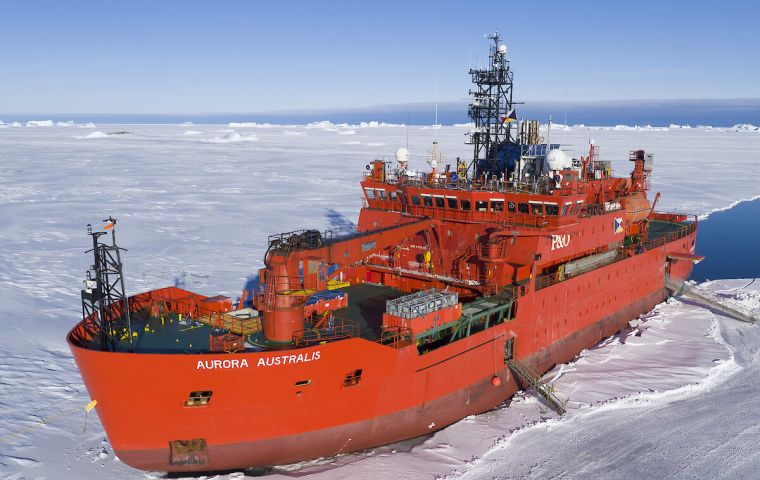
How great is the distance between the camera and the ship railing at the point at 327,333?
48.4 ft

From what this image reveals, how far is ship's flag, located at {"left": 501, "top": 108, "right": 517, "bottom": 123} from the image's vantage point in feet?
77.6

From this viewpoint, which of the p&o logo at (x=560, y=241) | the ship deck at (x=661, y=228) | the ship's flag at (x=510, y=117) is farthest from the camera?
the ship deck at (x=661, y=228)

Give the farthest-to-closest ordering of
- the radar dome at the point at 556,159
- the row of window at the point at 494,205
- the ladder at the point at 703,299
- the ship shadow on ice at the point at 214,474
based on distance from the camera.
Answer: the ladder at the point at 703,299
the radar dome at the point at 556,159
the row of window at the point at 494,205
the ship shadow on ice at the point at 214,474

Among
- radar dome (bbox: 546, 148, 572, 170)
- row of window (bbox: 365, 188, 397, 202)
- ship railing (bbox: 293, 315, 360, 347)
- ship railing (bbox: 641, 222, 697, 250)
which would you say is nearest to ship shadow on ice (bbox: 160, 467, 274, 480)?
ship railing (bbox: 293, 315, 360, 347)

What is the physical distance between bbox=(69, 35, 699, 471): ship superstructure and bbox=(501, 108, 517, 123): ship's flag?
0.06m

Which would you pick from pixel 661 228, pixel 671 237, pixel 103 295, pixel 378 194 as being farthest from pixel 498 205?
pixel 661 228

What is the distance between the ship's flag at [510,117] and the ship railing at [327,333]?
1134 cm

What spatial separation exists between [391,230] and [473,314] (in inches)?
143

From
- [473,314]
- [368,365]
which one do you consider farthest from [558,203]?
[368,365]

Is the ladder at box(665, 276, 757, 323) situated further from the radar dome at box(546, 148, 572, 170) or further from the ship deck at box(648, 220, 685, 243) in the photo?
the radar dome at box(546, 148, 572, 170)

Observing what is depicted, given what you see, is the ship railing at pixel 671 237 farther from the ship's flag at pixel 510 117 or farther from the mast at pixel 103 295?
the mast at pixel 103 295

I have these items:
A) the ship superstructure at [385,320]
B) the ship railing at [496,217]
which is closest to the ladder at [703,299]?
the ship superstructure at [385,320]

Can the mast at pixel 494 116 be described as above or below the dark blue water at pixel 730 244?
above

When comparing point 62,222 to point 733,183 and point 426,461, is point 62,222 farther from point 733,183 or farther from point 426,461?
point 733,183
